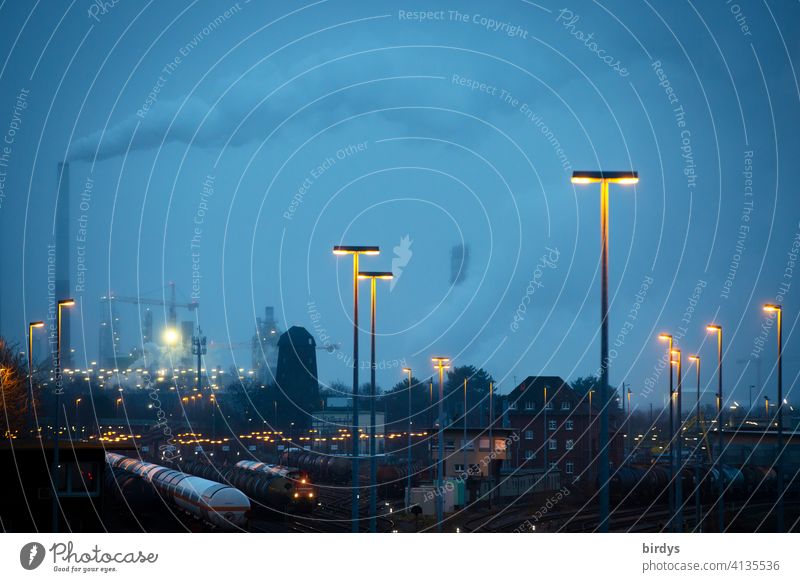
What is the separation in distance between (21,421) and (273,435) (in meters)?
80.3

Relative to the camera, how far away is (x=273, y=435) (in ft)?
550

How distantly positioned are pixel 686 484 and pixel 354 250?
58.1 metres

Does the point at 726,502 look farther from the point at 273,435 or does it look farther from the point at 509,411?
the point at 273,435

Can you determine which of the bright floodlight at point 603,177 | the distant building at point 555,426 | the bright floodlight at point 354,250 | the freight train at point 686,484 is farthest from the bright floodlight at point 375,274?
the distant building at point 555,426

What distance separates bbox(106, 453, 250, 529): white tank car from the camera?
208 ft

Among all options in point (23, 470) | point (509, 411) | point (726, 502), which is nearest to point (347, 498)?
point (726, 502)

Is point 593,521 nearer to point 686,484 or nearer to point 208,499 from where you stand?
point 208,499

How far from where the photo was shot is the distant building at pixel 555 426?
4545 inches

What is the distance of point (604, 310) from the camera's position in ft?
94.3

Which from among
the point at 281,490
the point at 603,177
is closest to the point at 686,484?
the point at 281,490

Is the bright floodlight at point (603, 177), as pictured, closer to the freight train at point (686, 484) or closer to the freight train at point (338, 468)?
the freight train at point (686, 484)

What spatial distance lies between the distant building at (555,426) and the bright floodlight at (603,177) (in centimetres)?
8418
